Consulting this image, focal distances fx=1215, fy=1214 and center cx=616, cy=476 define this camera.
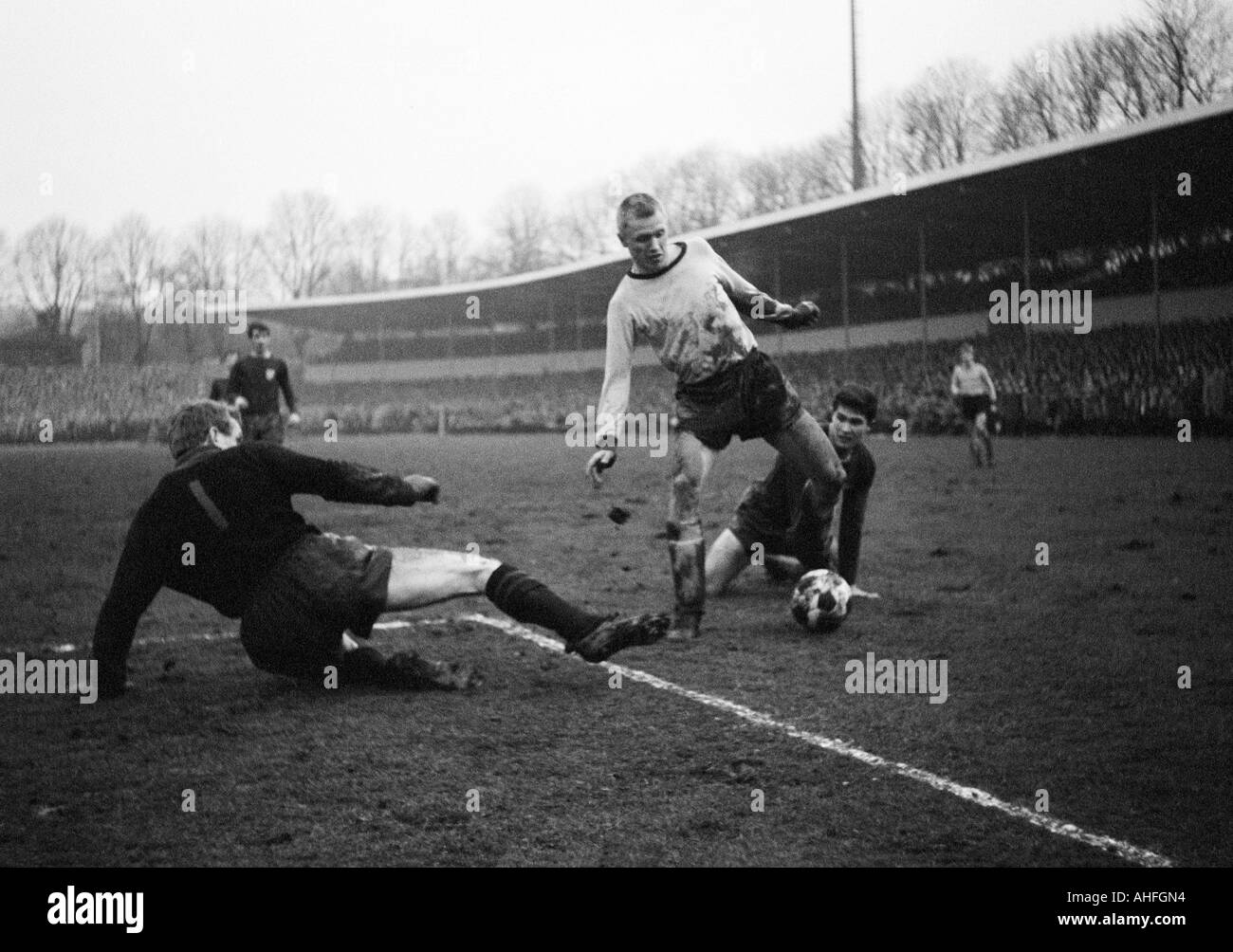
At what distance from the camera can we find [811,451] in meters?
6.43

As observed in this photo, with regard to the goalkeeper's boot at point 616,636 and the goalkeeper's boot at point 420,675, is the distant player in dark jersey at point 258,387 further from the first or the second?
the goalkeeper's boot at point 616,636

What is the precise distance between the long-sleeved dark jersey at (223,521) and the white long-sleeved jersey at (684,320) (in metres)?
1.53

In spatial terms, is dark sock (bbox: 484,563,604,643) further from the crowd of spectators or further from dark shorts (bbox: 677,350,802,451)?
the crowd of spectators

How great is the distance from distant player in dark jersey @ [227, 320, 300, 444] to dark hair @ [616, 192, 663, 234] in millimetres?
8721

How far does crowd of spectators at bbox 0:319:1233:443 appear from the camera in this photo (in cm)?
1766

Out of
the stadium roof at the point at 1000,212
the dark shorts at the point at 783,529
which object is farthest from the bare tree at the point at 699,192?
the dark shorts at the point at 783,529

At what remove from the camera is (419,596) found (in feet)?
17.2

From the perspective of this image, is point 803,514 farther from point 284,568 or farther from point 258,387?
point 258,387

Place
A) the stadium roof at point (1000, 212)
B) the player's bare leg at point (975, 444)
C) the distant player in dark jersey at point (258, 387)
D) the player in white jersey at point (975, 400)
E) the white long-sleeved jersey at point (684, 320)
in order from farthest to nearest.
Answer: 1. the stadium roof at point (1000, 212)
2. the player in white jersey at point (975, 400)
3. the player's bare leg at point (975, 444)
4. the distant player in dark jersey at point (258, 387)
5. the white long-sleeved jersey at point (684, 320)

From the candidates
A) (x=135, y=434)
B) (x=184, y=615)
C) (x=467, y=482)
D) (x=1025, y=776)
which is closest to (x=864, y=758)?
(x=1025, y=776)

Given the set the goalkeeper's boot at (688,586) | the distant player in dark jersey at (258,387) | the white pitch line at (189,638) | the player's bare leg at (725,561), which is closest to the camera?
the goalkeeper's boot at (688,586)

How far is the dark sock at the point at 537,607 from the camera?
5.19 m
